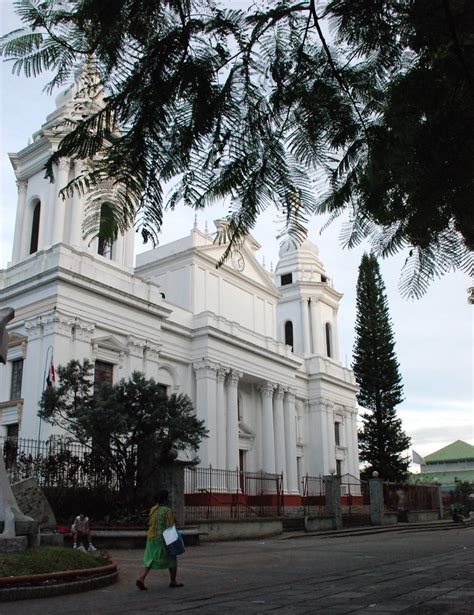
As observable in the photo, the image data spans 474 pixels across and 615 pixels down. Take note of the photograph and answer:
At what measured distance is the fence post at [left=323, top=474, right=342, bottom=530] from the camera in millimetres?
25734

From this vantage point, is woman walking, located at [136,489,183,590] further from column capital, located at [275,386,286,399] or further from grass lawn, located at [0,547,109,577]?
column capital, located at [275,386,286,399]

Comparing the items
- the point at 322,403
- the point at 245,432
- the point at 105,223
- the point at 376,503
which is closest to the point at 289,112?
the point at 105,223

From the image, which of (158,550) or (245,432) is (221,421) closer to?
(245,432)

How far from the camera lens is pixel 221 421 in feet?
96.7

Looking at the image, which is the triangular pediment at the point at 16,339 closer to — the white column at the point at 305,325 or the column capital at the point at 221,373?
the column capital at the point at 221,373

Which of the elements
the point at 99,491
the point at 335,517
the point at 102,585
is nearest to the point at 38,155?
the point at 99,491

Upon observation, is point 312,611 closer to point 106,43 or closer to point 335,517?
point 106,43

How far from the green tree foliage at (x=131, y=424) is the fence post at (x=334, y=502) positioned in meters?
10.1

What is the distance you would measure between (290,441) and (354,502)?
693cm

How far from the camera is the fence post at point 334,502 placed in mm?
25734

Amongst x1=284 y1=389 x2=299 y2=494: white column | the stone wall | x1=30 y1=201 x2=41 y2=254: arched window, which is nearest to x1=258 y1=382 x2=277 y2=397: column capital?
x1=284 y1=389 x2=299 y2=494: white column

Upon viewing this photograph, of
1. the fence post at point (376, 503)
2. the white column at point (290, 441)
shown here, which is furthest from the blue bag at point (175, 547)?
the white column at point (290, 441)

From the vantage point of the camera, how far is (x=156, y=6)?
266 centimetres

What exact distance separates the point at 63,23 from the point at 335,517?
25395mm
